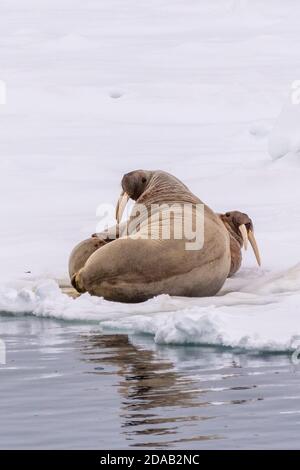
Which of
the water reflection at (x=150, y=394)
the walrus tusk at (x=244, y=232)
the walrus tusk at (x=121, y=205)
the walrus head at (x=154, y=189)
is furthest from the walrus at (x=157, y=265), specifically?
the water reflection at (x=150, y=394)

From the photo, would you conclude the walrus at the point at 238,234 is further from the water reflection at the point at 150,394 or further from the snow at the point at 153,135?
the water reflection at the point at 150,394

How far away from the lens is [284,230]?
545 inches

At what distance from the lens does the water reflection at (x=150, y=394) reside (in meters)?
7.14

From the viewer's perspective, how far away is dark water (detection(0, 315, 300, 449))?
23.2ft

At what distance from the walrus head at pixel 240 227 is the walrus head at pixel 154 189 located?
495mm

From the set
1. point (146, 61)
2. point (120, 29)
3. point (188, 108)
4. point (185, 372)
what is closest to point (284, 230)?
point (185, 372)

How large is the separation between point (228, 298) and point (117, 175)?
22.9 feet

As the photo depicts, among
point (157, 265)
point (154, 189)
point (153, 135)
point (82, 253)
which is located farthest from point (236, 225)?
point (153, 135)

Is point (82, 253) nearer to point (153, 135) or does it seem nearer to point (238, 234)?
point (238, 234)

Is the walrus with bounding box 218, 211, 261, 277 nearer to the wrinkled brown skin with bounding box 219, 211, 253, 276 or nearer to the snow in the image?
the wrinkled brown skin with bounding box 219, 211, 253, 276

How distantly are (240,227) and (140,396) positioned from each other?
195 inches

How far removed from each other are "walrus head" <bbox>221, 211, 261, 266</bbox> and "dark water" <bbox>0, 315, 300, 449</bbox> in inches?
117

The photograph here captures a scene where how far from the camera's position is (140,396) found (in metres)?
7.95
